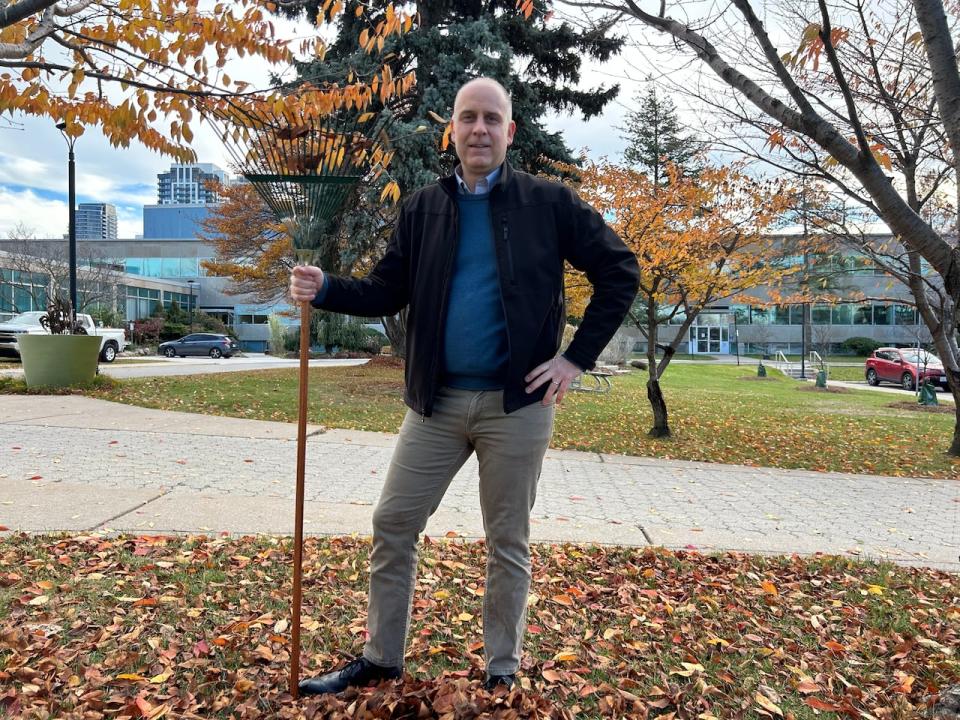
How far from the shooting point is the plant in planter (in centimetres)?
1259

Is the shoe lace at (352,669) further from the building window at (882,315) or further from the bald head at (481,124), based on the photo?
the building window at (882,315)

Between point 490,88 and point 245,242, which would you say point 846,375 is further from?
point 490,88

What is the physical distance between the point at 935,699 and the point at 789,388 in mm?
23514

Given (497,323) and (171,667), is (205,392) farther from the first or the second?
(497,323)

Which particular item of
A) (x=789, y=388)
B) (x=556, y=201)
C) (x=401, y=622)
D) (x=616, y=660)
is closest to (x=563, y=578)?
(x=616, y=660)

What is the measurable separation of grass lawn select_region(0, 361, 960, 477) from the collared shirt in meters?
7.06

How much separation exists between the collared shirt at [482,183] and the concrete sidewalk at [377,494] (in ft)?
9.61

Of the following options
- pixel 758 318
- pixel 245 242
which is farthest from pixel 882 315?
pixel 245 242

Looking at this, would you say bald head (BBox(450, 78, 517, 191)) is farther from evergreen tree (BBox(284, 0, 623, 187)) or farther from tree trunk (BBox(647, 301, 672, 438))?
evergreen tree (BBox(284, 0, 623, 187))

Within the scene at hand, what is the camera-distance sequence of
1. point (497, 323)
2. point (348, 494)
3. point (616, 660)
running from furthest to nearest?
point (348, 494)
point (616, 660)
point (497, 323)

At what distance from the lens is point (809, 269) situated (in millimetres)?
13445

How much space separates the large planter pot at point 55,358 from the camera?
12.6 metres

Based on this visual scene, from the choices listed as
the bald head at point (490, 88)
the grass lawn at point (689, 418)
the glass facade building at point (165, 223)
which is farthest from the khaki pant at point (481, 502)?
the glass facade building at point (165, 223)

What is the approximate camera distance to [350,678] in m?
2.58
